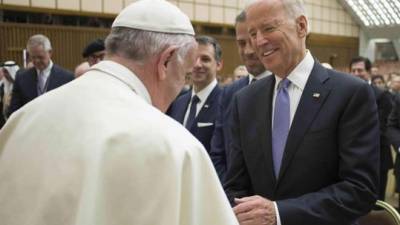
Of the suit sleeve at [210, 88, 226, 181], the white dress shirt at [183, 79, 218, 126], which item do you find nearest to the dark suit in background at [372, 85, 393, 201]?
the white dress shirt at [183, 79, 218, 126]

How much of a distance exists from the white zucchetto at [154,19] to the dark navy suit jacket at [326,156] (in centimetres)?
74

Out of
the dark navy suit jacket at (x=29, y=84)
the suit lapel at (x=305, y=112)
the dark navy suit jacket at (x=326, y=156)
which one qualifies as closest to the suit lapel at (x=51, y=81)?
the dark navy suit jacket at (x=29, y=84)

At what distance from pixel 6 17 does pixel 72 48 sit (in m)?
1.65

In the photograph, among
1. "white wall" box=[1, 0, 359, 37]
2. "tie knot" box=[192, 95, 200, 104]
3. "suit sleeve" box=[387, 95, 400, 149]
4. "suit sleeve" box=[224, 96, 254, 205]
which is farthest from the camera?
"white wall" box=[1, 0, 359, 37]

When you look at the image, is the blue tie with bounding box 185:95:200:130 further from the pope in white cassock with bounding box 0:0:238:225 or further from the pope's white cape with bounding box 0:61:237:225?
the pope's white cape with bounding box 0:61:237:225

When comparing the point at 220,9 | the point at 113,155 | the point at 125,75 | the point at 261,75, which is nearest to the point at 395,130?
the point at 261,75

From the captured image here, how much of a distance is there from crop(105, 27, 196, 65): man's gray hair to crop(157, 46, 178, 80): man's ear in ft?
0.04

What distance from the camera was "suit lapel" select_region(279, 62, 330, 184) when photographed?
1.99m

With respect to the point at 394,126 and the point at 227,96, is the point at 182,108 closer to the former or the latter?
the point at 227,96

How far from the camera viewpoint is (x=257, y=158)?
6.91 feet

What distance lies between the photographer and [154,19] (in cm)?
148

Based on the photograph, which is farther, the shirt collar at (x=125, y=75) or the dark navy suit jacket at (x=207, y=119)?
the dark navy suit jacket at (x=207, y=119)

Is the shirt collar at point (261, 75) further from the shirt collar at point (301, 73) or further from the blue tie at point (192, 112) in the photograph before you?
the shirt collar at point (301, 73)

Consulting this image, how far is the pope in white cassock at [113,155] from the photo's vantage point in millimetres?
1209
